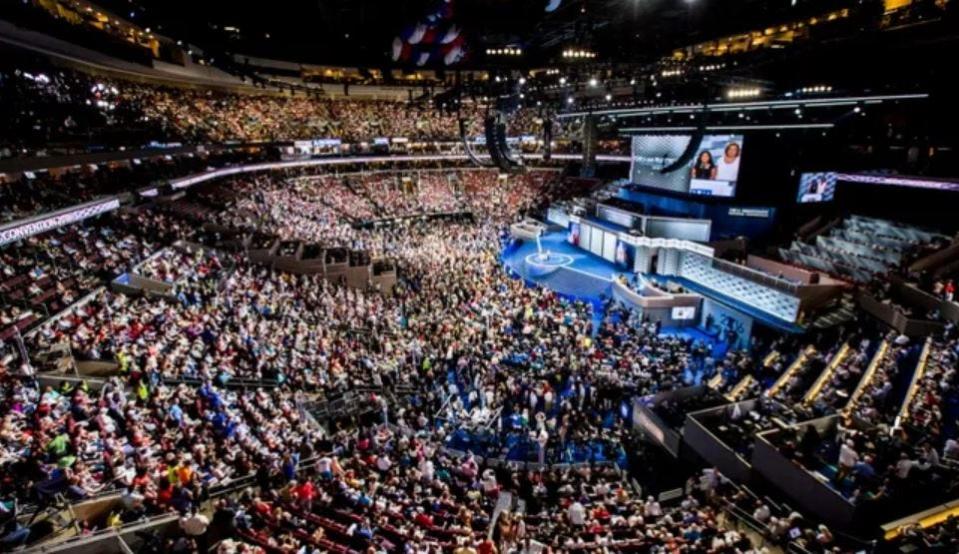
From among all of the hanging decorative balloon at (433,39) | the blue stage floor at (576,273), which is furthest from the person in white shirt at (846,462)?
the blue stage floor at (576,273)

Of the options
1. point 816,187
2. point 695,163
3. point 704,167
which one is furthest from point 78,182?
point 816,187

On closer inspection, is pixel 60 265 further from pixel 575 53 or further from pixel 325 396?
pixel 575 53

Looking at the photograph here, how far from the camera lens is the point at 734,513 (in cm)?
912

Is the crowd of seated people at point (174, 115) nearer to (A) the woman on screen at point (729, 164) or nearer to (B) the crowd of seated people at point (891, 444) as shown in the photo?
(A) the woman on screen at point (729, 164)

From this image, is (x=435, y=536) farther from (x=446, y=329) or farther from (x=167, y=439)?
(x=446, y=329)

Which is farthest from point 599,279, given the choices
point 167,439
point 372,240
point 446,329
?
point 167,439

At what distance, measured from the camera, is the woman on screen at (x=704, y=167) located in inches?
934

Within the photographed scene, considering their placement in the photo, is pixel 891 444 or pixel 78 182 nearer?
pixel 891 444

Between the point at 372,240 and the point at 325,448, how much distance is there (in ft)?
61.6

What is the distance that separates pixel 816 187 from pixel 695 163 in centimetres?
541

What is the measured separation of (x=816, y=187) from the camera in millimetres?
22812

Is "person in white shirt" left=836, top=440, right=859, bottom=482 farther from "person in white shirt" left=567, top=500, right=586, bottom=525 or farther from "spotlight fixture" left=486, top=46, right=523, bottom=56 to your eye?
"spotlight fixture" left=486, top=46, right=523, bottom=56

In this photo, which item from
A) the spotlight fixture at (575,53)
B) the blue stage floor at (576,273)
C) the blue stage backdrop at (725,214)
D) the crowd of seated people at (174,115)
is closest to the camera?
the spotlight fixture at (575,53)

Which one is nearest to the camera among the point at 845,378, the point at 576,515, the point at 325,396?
the point at 576,515
